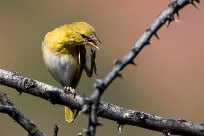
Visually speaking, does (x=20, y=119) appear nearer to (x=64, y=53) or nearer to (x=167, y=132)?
(x=167, y=132)

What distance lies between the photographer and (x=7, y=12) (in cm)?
2073

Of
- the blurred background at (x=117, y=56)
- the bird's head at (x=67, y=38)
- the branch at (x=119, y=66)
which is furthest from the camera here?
the blurred background at (x=117, y=56)

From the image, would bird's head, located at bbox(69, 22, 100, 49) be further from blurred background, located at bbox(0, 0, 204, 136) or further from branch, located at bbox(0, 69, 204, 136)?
blurred background, located at bbox(0, 0, 204, 136)

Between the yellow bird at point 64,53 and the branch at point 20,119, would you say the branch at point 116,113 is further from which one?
the yellow bird at point 64,53

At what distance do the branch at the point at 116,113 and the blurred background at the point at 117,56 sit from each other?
30.3 feet

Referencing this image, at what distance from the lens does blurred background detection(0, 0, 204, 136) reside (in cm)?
1478

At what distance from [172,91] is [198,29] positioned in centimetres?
396

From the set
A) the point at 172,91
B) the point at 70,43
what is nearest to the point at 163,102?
the point at 172,91

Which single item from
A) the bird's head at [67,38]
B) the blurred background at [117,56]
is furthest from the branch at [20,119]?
the blurred background at [117,56]

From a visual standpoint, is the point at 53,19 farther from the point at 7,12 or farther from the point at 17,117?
the point at 17,117

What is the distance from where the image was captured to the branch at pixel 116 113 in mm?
3344

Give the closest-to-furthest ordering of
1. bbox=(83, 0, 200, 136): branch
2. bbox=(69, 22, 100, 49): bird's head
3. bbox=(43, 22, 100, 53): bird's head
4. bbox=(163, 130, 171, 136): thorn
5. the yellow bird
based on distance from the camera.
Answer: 1. bbox=(83, 0, 200, 136): branch
2. bbox=(163, 130, 171, 136): thorn
3. bbox=(69, 22, 100, 49): bird's head
4. bbox=(43, 22, 100, 53): bird's head
5. the yellow bird

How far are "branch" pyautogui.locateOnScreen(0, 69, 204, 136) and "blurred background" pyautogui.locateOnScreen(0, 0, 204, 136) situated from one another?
9.22 meters

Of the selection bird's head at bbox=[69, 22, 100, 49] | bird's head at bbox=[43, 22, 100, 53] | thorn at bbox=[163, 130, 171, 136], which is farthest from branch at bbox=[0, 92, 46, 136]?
bird's head at bbox=[43, 22, 100, 53]
